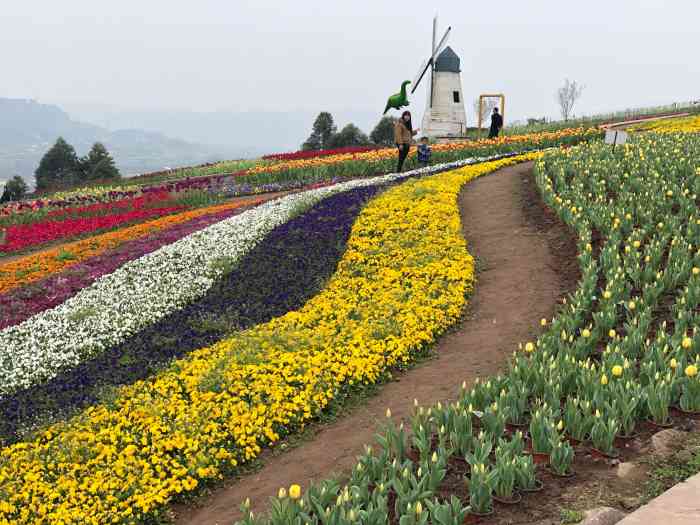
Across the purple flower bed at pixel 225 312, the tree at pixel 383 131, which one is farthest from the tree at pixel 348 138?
the purple flower bed at pixel 225 312

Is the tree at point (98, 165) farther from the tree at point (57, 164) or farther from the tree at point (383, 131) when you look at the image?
the tree at point (383, 131)

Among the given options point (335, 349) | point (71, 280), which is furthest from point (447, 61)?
point (335, 349)

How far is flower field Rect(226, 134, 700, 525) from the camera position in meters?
5.23

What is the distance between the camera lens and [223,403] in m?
8.34

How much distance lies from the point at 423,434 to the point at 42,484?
14.1 feet

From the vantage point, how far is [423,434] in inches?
240

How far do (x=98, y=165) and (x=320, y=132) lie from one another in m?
22.6

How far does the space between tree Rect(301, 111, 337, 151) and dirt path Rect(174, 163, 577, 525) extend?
52.0 m

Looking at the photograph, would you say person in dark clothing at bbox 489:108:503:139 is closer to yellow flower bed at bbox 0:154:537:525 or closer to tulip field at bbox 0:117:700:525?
tulip field at bbox 0:117:700:525

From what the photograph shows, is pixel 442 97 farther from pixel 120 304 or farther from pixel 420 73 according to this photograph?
pixel 120 304

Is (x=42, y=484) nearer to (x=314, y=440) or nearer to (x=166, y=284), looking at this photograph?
(x=314, y=440)

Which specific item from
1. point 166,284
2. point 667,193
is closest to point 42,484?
point 166,284

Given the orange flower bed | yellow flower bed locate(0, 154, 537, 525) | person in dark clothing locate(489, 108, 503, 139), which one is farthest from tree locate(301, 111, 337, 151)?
yellow flower bed locate(0, 154, 537, 525)

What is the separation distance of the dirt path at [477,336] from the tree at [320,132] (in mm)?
52003
